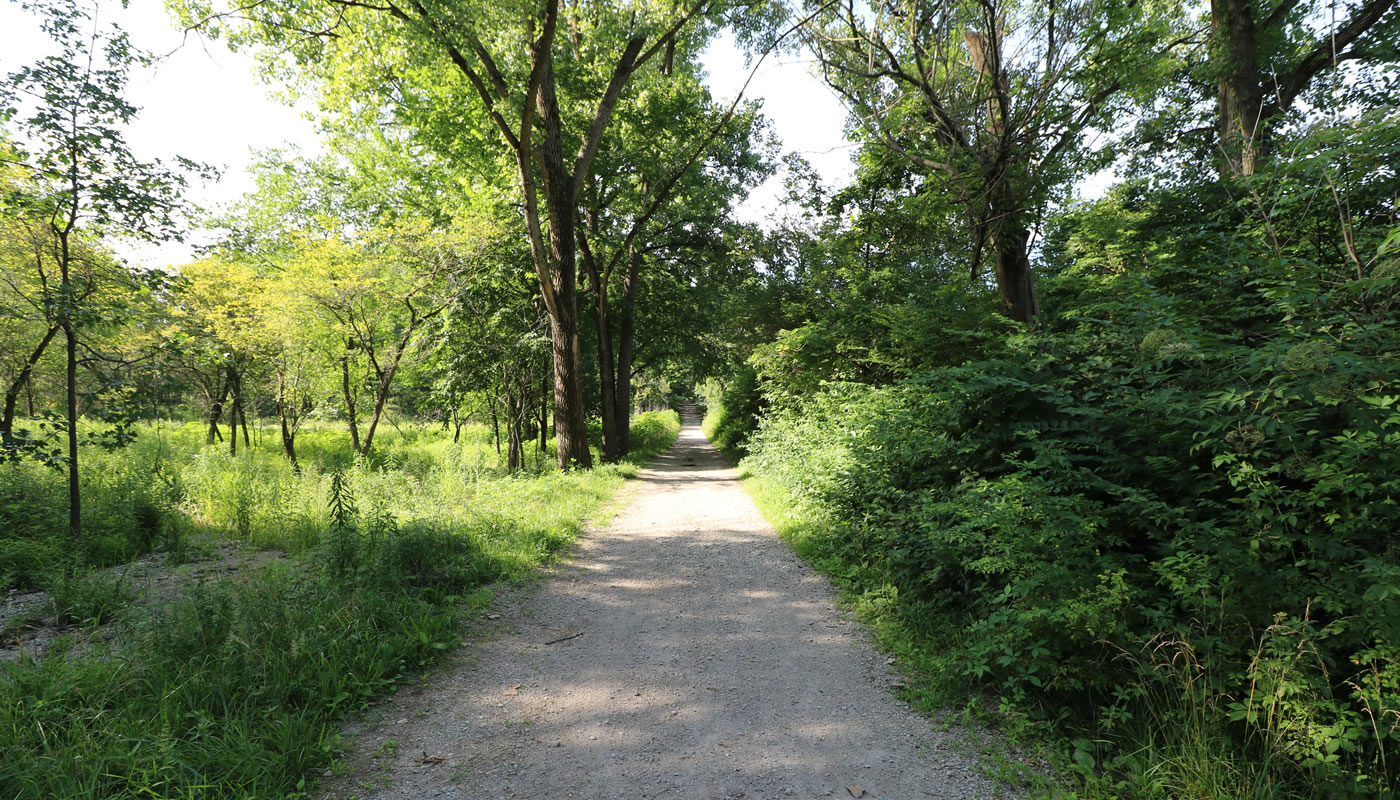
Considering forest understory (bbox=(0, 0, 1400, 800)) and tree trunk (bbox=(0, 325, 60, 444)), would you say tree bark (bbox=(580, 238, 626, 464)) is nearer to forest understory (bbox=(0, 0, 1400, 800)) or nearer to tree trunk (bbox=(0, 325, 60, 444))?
forest understory (bbox=(0, 0, 1400, 800))

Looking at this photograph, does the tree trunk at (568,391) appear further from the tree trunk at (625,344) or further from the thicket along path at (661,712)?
the thicket along path at (661,712)

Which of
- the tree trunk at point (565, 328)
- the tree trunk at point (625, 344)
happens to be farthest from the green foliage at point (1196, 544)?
the tree trunk at point (625, 344)

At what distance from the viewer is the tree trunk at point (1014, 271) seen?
7.64 metres

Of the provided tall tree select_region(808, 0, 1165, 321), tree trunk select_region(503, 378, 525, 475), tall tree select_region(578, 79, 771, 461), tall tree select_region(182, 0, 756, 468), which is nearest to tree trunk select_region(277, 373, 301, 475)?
tree trunk select_region(503, 378, 525, 475)

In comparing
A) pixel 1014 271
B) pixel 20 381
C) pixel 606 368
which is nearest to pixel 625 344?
pixel 606 368

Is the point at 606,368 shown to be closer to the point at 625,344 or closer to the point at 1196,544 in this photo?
the point at 625,344

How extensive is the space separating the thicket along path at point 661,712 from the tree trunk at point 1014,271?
195 inches

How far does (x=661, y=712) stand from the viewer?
11.5 ft

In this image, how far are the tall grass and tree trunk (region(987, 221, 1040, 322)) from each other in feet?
23.2

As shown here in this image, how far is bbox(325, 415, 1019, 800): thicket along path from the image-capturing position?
2.84 meters

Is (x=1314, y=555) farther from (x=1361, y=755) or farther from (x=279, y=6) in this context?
(x=279, y=6)

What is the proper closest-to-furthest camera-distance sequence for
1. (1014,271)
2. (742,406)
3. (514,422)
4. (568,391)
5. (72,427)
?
1. (72,427)
2. (1014,271)
3. (568,391)
4. (514,422)
5. (742,406)

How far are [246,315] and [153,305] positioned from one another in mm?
10063

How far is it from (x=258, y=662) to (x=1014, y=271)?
29.6 ft
